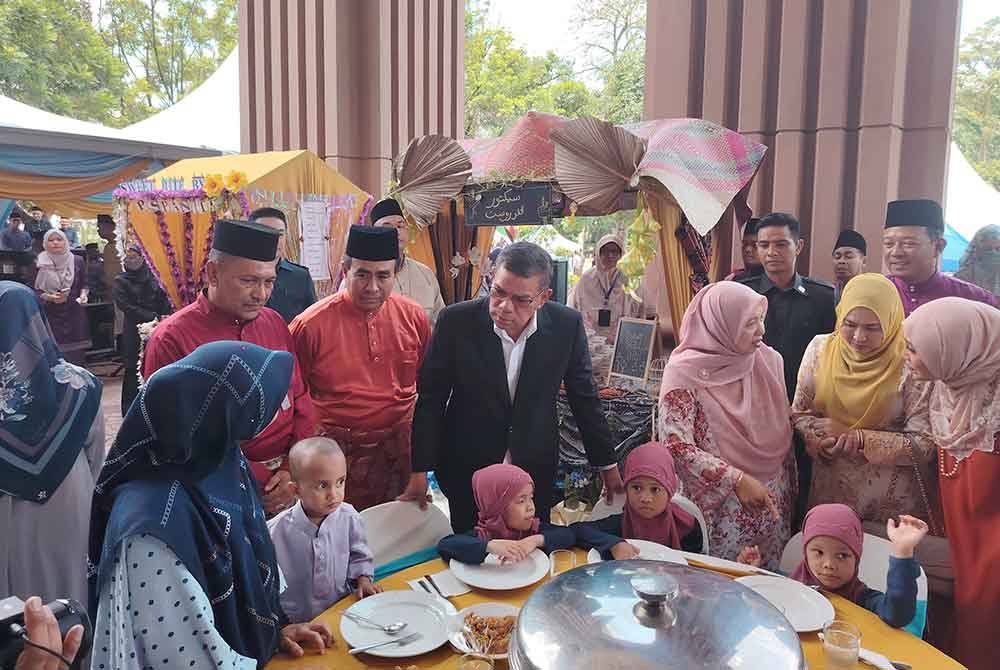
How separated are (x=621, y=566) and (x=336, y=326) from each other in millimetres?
1804

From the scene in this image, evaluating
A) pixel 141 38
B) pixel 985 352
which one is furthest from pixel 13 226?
pixel 141 38

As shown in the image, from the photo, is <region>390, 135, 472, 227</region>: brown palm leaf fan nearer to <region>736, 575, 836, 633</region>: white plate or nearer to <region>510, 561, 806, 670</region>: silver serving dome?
<region>736, 575, 836, 633</region>: white plate

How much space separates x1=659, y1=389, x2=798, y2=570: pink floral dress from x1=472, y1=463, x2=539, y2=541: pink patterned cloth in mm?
632

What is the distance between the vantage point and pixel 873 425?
2570 mm

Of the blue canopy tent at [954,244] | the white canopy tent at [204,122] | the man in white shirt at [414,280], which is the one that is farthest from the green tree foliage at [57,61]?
the blue canopy tent at [954,244]

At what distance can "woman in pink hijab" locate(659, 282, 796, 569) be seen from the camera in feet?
8.23

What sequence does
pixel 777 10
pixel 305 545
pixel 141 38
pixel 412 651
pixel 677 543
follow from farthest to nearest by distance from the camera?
1. pixel 141 38
2. pixel 777 10
3. pixel 677 543
4. pixel 305 545
5. pixel 412 651

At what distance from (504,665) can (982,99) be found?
24.8 m

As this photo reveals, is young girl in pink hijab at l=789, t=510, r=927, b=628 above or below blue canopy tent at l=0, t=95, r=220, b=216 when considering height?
below

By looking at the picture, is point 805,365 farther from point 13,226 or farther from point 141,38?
point 141,38

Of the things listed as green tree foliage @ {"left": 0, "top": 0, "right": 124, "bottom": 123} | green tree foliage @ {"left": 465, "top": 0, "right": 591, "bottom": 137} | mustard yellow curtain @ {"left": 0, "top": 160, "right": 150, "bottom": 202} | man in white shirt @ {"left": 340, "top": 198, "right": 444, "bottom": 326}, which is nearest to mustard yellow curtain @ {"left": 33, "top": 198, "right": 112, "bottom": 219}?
mustard yellow curtain @ {"left": 0, "top": 160, "right": 150, "bottom": 202}

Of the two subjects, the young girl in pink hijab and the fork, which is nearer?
the fork

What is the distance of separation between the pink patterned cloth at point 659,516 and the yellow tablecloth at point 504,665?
1.79ft

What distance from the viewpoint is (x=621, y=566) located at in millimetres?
1454
